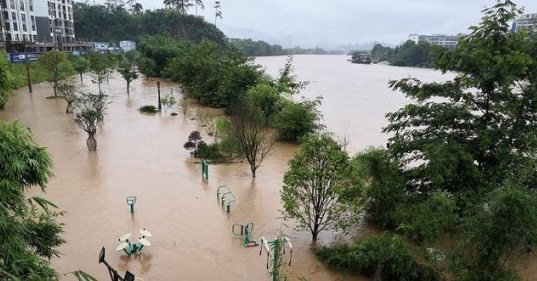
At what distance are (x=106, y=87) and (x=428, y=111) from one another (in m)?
38.3

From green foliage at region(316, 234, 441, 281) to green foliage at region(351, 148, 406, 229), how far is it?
5.93ft

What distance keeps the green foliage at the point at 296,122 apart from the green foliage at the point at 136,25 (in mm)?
68667

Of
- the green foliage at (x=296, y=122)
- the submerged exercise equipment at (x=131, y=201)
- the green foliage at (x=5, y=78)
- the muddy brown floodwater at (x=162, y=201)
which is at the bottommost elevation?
the muddy brown floodwater at (x=162, y=201)

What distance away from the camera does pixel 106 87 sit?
41844 millimetres

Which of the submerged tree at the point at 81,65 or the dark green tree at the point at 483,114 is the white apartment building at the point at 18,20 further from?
the dark green tree at the point at 483,114

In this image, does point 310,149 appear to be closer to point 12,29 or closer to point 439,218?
point 439,218

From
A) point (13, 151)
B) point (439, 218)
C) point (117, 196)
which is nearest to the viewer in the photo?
point (13, 151)

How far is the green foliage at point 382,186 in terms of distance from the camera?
1038 cm

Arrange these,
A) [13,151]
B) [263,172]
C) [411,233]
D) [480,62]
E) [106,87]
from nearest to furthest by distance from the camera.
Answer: [13,151] < [411,233] < [480,62] < [263,172] < [106,87]

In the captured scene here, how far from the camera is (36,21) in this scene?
191 ft

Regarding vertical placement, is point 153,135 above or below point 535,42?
below

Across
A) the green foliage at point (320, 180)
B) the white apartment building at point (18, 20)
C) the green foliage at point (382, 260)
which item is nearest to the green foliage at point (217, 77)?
the green foliage at point (320, 180)

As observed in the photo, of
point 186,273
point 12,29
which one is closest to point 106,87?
point 12,29

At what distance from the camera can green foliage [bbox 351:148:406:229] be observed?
34.1 feet
